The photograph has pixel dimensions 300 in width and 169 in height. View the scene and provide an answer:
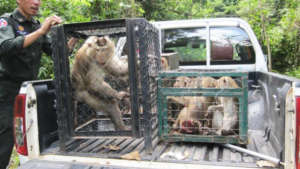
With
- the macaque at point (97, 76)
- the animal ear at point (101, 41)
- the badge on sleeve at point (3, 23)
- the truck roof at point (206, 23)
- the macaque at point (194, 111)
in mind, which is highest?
the truck roof at point (206, 23)

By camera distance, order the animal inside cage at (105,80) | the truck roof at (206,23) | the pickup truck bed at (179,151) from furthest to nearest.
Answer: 1. the truck roof at (206,23)
2. the animal inside cage at (105,80)
3. the pickup truck bed at (179,151)

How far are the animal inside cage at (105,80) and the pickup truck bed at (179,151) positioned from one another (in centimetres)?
14

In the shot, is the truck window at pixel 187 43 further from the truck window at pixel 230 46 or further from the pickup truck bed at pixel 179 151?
the pickup truck bed at pixel 179 151

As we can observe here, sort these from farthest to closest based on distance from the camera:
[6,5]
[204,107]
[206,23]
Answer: [6,5]
[206,23]
[204,107]

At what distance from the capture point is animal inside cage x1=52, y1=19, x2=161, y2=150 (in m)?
2.34

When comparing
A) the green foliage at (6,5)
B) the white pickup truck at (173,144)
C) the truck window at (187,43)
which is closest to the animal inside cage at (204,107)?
the white pickup truck at (173,144)

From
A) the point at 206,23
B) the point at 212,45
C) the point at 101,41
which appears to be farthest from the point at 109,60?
the point at 212,45

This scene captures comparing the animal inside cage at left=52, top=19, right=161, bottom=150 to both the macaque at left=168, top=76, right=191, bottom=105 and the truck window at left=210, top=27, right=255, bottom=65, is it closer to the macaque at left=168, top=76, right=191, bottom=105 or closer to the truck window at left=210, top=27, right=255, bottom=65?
the macaque at left=168, top=76, right=191, bottom=105

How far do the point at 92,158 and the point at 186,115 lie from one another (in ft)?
3.14

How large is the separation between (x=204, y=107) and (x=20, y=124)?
1.68 meters

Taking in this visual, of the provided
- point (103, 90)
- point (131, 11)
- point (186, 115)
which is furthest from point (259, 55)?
point (131, 11)

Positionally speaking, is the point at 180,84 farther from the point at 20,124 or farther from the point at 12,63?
the point at 12,63

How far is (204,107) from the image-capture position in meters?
2.75

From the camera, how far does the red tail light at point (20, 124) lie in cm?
234
